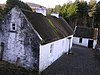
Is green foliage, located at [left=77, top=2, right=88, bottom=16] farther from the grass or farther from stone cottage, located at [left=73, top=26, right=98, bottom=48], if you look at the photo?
the grass

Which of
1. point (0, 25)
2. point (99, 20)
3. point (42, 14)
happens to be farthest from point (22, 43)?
point (99, 20)

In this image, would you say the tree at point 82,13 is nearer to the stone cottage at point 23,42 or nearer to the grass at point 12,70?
the stone cottage at point 23,42

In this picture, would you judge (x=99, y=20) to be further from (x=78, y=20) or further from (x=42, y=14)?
(x=42, y=14)

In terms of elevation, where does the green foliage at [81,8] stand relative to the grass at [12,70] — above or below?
above

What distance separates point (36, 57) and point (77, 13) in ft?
140

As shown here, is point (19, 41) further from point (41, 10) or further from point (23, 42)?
point (41, 10)

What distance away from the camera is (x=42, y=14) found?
80.3 feet

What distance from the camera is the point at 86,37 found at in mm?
44344

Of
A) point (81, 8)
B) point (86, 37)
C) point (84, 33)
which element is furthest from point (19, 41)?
point (81, 8)

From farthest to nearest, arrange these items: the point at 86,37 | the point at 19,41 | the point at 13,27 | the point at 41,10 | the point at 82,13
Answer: the point at 82,13
the point at 86,37
the point at 41,10
the point at 13,27
the point at 19,41

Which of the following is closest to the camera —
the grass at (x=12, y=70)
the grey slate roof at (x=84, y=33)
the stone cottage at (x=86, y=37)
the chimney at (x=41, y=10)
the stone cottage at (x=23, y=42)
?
the grass at (x=12, y=70)

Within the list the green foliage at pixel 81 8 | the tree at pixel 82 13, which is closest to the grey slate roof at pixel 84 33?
the green foliage at pixel 81 8

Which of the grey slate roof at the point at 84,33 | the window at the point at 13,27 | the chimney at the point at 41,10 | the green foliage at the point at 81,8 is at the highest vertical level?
the green foliage at the point at 81,8

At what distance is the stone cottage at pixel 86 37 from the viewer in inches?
1729
